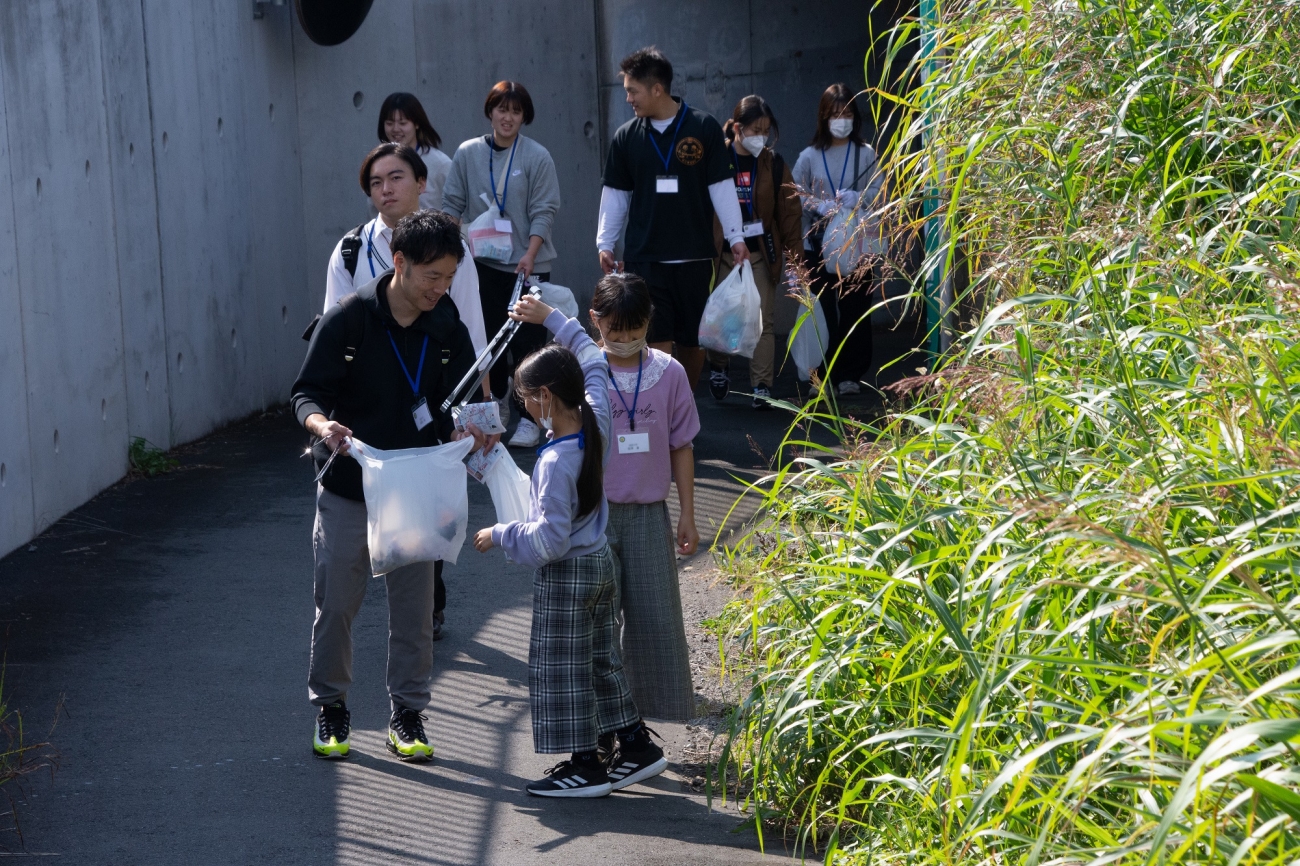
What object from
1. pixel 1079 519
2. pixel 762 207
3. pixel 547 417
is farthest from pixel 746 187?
pixel 1079 519

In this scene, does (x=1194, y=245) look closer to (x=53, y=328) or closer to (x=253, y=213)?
(x=53, y=328)

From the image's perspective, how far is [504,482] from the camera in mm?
4320

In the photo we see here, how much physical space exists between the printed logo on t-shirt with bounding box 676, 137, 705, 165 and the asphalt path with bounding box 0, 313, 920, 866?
1.86 metres

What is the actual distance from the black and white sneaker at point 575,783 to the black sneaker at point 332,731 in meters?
0.66

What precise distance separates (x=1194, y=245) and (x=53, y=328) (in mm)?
Answer: 5490

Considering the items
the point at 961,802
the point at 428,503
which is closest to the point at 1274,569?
the point at 961,802

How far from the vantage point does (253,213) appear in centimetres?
972

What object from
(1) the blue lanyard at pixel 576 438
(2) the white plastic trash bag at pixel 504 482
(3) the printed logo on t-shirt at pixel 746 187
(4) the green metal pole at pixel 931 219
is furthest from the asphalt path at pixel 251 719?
(3) the printed logo on t-shirt at pixel 746 187

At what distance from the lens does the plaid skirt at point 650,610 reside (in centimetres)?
459

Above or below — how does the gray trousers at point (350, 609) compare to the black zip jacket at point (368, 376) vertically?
below

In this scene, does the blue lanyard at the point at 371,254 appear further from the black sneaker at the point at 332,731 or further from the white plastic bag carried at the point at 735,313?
the white plastic bag carried at the point at 735,313

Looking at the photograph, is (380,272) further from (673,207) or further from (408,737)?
(673,207)

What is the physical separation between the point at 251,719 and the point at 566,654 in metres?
1.30

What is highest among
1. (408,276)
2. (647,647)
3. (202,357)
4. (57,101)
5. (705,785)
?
(57,101)
